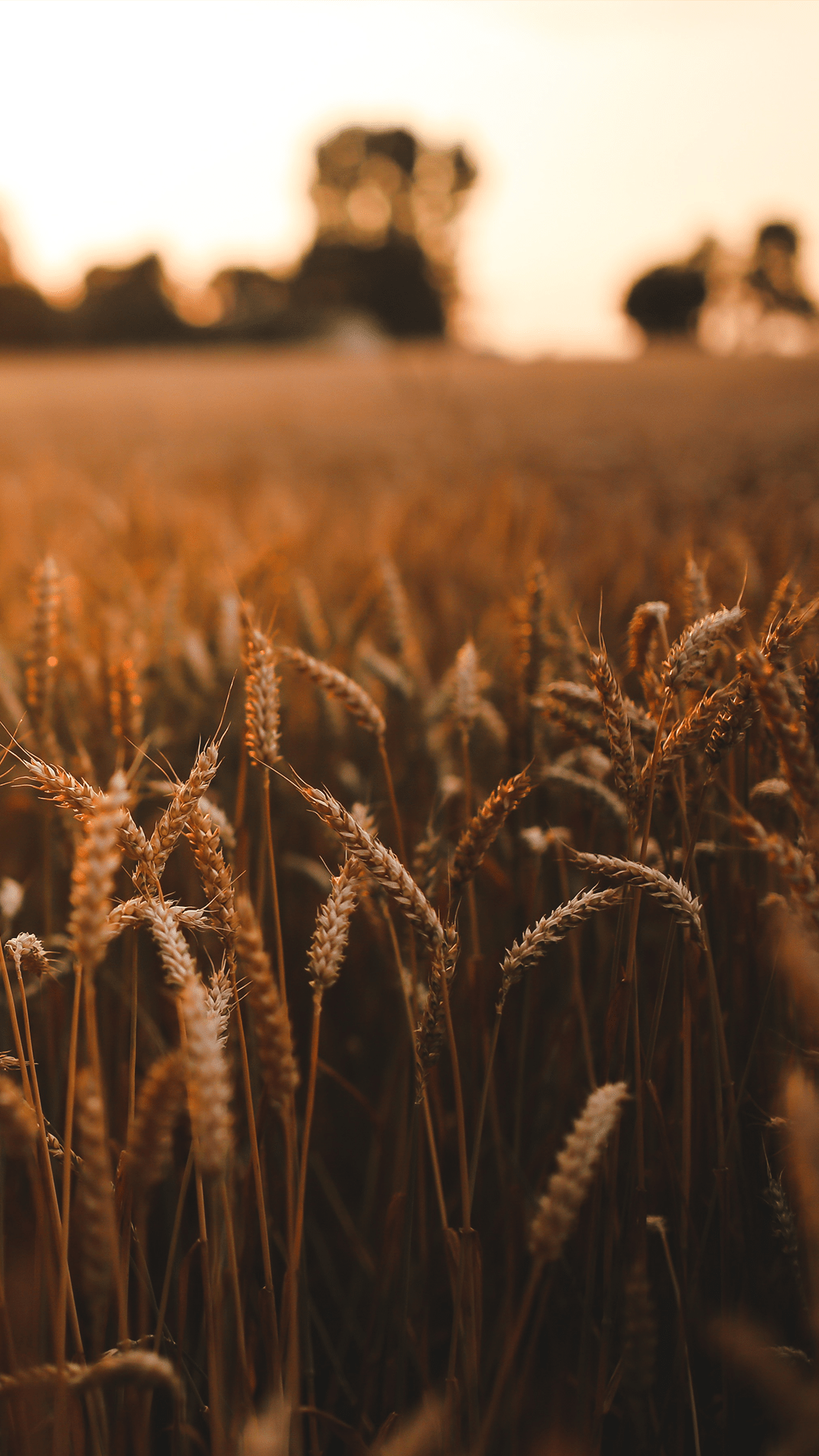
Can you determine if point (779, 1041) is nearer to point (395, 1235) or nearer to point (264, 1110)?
point (395, 1235)

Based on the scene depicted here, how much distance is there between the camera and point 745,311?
559 cm

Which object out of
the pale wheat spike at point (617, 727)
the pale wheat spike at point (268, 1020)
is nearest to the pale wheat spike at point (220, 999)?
the pale wheat spike at point (268, 1020)

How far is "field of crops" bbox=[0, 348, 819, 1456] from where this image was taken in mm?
543

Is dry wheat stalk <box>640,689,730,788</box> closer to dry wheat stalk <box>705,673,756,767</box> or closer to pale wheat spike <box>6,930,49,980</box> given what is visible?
→ dry wheat stalk <box>705,673,756,767</box>

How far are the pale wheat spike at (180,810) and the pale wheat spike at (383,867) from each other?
8cm

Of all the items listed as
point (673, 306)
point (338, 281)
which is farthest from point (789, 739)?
point (338, 281)

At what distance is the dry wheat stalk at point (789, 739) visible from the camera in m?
0.54

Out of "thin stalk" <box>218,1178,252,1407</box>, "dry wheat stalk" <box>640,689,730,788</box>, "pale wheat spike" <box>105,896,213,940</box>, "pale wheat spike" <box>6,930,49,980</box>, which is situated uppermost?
"dry wheat stalk" <box>640,689,730,788</box>

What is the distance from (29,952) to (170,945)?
0.64 feet

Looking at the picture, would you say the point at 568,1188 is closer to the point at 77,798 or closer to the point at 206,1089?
the point at 206,1089

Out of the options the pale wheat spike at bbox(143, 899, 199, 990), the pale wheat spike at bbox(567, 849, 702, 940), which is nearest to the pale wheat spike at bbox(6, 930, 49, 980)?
the pale wheat spike at bbox(143, 899, 199, 990)

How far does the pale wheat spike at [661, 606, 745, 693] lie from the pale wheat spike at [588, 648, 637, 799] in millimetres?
41

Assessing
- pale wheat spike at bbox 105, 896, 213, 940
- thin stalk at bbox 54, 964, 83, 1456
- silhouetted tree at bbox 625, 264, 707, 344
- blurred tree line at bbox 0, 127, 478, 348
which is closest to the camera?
thin stalk at bbox 54, 964, 83, 1456

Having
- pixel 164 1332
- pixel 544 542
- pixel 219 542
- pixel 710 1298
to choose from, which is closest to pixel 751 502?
pixel 544 542
